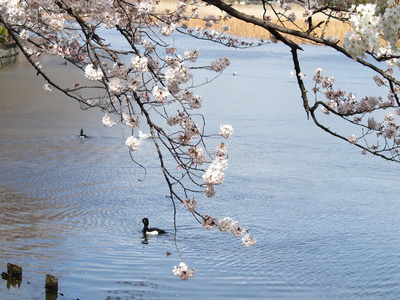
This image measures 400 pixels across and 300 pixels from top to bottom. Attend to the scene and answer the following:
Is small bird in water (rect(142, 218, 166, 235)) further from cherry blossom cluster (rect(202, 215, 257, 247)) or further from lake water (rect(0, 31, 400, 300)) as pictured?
cherry blossom cluster (rect(202, 215, 257, 247))

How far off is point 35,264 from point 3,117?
8.21 meters

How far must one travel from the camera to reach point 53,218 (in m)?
7.71

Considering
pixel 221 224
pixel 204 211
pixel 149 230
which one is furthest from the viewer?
pixel 204 211

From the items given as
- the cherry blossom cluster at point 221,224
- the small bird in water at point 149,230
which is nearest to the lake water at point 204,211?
the small bird in water at point 149,230

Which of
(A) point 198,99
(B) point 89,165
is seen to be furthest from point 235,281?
(B) point 89,165

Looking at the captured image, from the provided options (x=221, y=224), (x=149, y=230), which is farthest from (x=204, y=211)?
(x=221, y=224)

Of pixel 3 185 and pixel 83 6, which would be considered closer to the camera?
pixel 83 6

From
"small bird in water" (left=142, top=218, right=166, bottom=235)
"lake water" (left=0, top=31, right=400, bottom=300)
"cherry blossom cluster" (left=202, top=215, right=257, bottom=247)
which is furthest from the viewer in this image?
"small bird in water" (left=142, top=218, right=166, bottom=235)

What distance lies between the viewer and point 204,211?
862 cm

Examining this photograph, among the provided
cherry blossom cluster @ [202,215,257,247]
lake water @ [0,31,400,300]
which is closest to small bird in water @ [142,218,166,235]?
lake water @ [0,31,400,300]

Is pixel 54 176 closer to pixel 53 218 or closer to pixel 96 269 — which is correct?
pixel 53 218

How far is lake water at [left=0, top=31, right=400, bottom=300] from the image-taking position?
6184 millimetres

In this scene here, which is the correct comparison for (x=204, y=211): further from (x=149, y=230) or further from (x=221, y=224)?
(x=221, y=224)

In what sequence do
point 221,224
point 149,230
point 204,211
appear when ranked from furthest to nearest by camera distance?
point 204,211 → point 149,230 → point 221,224
